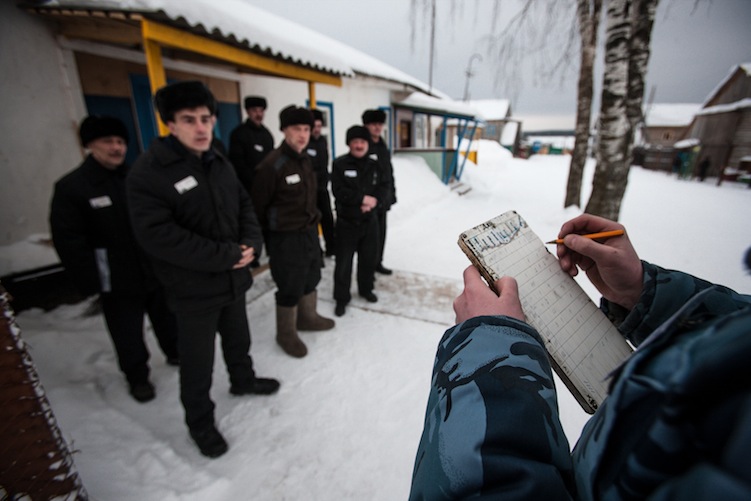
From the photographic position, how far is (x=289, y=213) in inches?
107

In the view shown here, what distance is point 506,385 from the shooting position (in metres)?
0.57

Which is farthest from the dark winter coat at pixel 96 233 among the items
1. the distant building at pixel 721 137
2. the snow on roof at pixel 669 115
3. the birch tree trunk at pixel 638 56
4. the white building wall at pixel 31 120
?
the snow on roof at pixel 669 115

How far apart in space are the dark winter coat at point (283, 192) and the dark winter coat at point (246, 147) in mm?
1555

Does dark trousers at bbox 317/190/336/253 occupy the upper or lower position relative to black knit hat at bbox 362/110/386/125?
lower

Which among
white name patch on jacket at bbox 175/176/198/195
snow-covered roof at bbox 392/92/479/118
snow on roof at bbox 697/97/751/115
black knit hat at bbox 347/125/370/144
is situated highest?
snow on roof at bbox 697/97/751/115

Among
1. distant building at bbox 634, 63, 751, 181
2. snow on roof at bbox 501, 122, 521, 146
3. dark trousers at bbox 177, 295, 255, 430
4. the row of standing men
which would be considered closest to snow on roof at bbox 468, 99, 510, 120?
snow on roof at bbox 501, 122, 521, 146

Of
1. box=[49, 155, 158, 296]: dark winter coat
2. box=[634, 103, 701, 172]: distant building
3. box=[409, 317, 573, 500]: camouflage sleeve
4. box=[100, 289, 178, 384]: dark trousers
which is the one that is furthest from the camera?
box=[634, 103, 701, 172]: distant building

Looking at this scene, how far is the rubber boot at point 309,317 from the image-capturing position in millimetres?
3201

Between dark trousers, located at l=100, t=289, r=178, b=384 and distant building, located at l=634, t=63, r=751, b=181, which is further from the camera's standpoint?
distant building, located at l=634, t=63, r=751, b=181

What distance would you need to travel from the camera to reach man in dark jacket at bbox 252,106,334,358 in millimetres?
2668

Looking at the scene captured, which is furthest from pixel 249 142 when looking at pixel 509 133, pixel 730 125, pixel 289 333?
pixel 509 133

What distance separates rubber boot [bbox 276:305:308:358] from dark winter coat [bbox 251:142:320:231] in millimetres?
723

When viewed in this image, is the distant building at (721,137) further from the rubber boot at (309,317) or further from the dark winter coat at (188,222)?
the dark winter coat at (188,222)

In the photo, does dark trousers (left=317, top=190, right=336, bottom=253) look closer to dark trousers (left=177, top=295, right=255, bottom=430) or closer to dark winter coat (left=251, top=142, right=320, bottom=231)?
dark winter coat (left=251, top=142, right=320, bottom=231)
